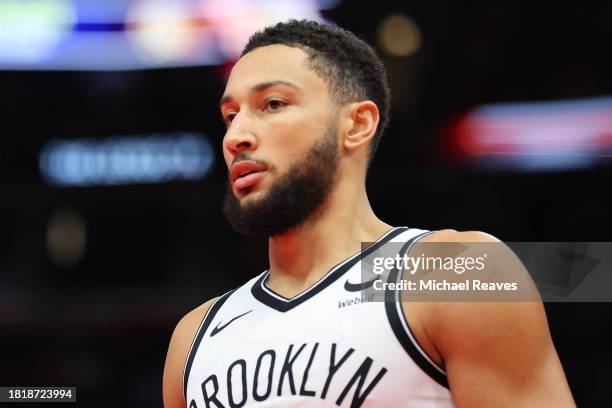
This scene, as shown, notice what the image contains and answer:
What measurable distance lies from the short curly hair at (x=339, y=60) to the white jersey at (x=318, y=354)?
580 mm

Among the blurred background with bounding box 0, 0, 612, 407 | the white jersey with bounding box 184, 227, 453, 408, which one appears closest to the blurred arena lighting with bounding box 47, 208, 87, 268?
the blurred background with bounding box 0, 0, 612, 407

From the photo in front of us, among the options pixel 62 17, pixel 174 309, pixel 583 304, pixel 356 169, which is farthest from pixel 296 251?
pixel 62 17

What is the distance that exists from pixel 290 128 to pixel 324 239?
43cm

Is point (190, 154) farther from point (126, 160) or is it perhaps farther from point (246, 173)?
point (246, 173)

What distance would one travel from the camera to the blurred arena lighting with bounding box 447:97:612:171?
10023 millimetres

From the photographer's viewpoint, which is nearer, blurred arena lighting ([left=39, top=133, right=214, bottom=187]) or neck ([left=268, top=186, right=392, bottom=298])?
neck ([left=268, top=186, right=392, bottom=298])

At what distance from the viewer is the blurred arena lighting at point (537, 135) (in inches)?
395

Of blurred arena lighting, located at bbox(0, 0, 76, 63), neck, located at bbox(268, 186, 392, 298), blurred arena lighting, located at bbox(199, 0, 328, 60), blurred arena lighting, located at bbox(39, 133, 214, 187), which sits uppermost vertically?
blurred arena lighting, located at bbox(0, 0, 76, 63)

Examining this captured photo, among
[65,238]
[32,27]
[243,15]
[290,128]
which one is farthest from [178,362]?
[65,238]

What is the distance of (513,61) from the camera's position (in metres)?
10.6

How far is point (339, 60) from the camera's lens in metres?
3.53

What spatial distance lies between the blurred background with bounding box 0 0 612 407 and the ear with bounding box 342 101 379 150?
6295mm

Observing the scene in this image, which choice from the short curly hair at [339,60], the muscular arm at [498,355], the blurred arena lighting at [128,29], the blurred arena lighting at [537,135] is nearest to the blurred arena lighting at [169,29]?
the blurred arena lighting at [128,29]

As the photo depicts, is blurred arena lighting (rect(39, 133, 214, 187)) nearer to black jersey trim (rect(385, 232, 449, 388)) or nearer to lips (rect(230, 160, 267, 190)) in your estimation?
lips (rect(230, 160, 267, 190))
